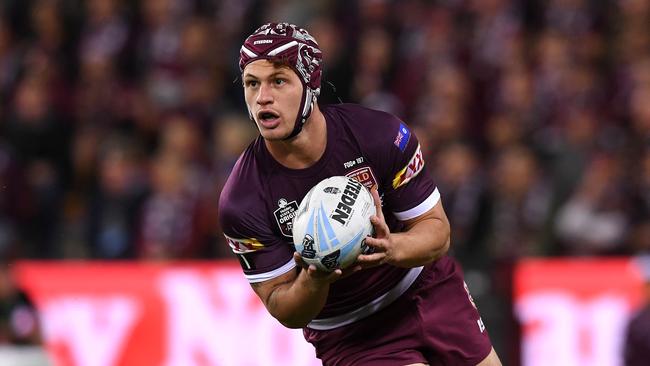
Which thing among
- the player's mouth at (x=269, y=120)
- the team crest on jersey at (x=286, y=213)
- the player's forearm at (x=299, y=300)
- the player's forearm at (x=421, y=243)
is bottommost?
the player's forearm at (x=299, y=300)

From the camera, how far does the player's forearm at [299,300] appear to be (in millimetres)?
5113

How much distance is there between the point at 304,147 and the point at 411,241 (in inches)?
25.2

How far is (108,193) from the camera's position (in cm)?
1214

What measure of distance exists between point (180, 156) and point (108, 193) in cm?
77

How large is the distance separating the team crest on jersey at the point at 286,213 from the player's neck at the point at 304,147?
0.56 ft

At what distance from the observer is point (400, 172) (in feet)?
18.2

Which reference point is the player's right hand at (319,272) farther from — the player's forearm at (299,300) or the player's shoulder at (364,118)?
the player's shoulder at (364,118)

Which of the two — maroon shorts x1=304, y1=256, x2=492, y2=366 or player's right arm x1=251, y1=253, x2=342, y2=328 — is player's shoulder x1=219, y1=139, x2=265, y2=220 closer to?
player's right arm x1=251, y1=253, x2=342, y2=328

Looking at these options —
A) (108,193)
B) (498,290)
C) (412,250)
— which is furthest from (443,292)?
(108,193)

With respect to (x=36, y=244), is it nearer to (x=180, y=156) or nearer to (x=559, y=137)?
(x=180, y=156)

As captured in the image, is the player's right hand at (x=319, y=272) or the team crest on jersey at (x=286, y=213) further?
the team crest on jersey at (x=286, y=213)

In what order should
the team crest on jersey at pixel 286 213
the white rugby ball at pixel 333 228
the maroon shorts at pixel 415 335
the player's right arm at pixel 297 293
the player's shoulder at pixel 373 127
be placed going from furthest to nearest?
the maroon shorts at pixel 415 335 → the player's shoulder at pixel 373 127 → the team crest on jersey at pixel 286 213 → the player's right arm at pixel 297 293 → the white rugby ball at pixel 333 228

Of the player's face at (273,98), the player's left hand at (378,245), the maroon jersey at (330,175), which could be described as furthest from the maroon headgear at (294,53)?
the player's left hand at (378,245)

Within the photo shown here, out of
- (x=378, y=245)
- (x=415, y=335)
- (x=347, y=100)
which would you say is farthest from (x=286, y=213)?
(x=347, y=100)
